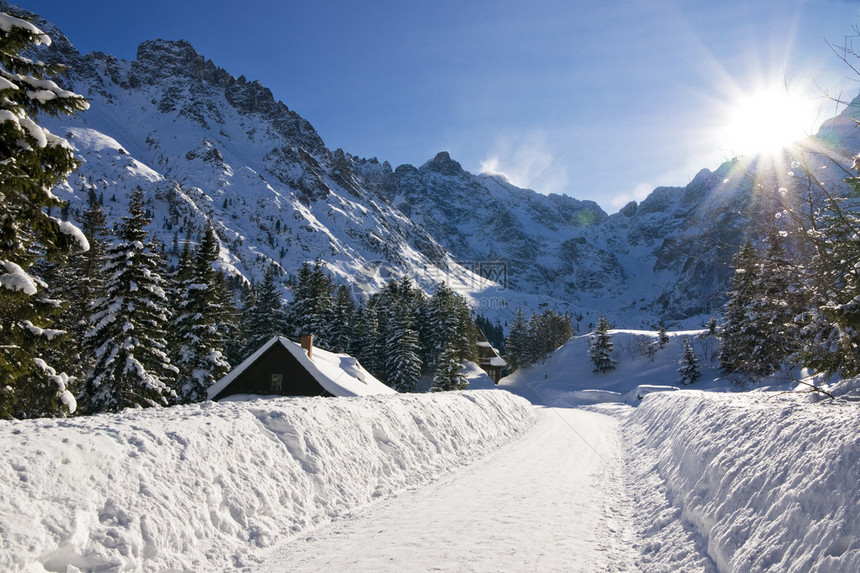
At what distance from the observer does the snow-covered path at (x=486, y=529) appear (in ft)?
22.0

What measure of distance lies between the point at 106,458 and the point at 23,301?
4.03 m

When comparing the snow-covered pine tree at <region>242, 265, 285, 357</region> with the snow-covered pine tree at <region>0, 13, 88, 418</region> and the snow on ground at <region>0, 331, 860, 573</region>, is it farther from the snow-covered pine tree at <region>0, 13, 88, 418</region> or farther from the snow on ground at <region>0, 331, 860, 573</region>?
the snow-covered pine tree at <region>0, 13, 88, 418</region>

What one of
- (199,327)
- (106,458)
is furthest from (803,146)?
(199,327)

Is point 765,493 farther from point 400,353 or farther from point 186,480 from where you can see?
point 400,353

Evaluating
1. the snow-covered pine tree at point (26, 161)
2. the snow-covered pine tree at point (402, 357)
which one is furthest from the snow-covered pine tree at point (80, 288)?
the snow-covered pine tree at point (402, 357)

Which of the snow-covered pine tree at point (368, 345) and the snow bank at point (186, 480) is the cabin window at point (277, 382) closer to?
the snow bank at point (186, 480)

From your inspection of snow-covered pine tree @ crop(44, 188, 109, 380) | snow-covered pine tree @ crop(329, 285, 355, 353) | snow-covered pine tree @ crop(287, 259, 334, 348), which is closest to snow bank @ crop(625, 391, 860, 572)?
snow-covered pine tree @ crop(44, 188, 109, 380)

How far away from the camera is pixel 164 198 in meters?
180

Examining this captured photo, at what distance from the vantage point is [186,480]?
7.36m

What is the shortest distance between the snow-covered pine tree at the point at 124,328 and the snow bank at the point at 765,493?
2094 centimetres

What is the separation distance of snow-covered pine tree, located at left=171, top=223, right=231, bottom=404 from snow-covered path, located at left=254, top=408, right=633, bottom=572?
69.1 feet

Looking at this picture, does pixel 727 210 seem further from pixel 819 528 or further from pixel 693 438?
pixel 693 438

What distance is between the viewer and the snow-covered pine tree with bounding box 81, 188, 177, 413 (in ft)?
66.3

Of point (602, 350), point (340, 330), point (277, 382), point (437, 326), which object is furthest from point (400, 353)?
point (602, 350)
